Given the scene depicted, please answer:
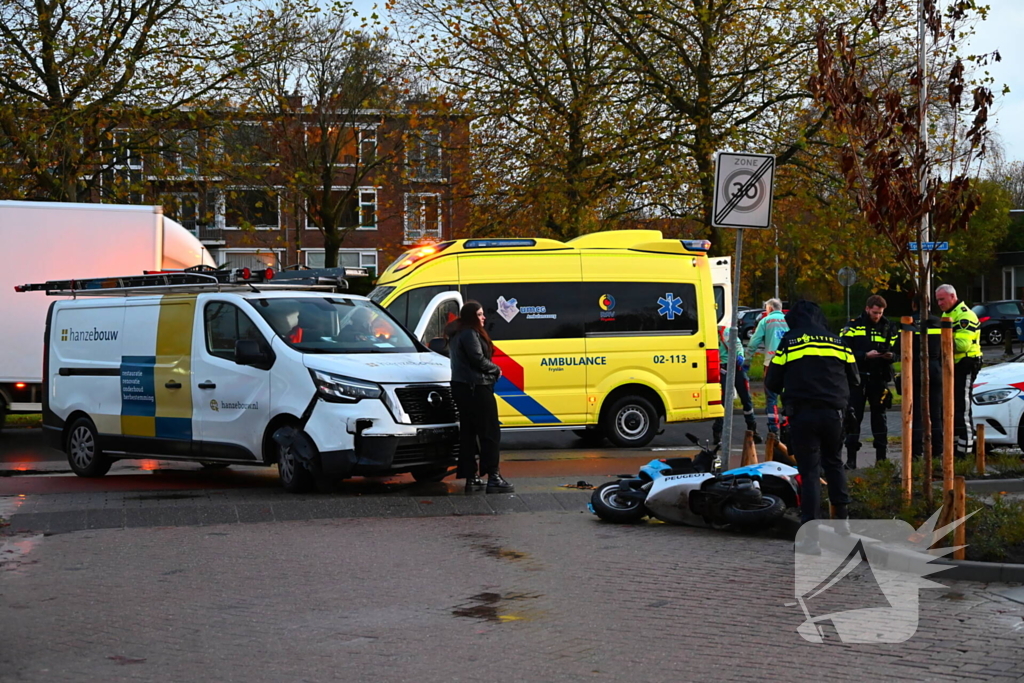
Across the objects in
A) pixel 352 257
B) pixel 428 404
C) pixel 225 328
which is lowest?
pixel 428 404

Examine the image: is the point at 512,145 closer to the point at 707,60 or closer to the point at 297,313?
the point at 707,60

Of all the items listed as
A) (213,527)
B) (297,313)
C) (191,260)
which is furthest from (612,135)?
(213,527)

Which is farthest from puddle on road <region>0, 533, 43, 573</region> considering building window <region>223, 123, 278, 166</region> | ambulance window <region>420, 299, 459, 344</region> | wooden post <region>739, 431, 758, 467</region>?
building window <region>223, 123, 278, 166</region>

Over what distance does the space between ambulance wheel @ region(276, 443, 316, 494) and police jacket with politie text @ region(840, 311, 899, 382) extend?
543 cm

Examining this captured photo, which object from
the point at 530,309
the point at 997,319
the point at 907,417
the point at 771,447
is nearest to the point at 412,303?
the point at 530,309

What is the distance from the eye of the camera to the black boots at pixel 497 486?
1090cm

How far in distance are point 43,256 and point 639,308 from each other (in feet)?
25.6

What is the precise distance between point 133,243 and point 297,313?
627cm

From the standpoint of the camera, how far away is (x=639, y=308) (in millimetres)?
15406

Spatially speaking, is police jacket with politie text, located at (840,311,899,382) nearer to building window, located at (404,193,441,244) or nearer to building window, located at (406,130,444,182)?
building window, located at (406,130,444,182)

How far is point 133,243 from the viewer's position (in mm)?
16766

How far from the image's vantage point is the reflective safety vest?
490 inches

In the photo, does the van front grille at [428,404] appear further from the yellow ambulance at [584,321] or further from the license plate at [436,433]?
the yellow ambulance at [584,321]

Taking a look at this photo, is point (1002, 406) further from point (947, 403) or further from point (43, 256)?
point (43, 256)
